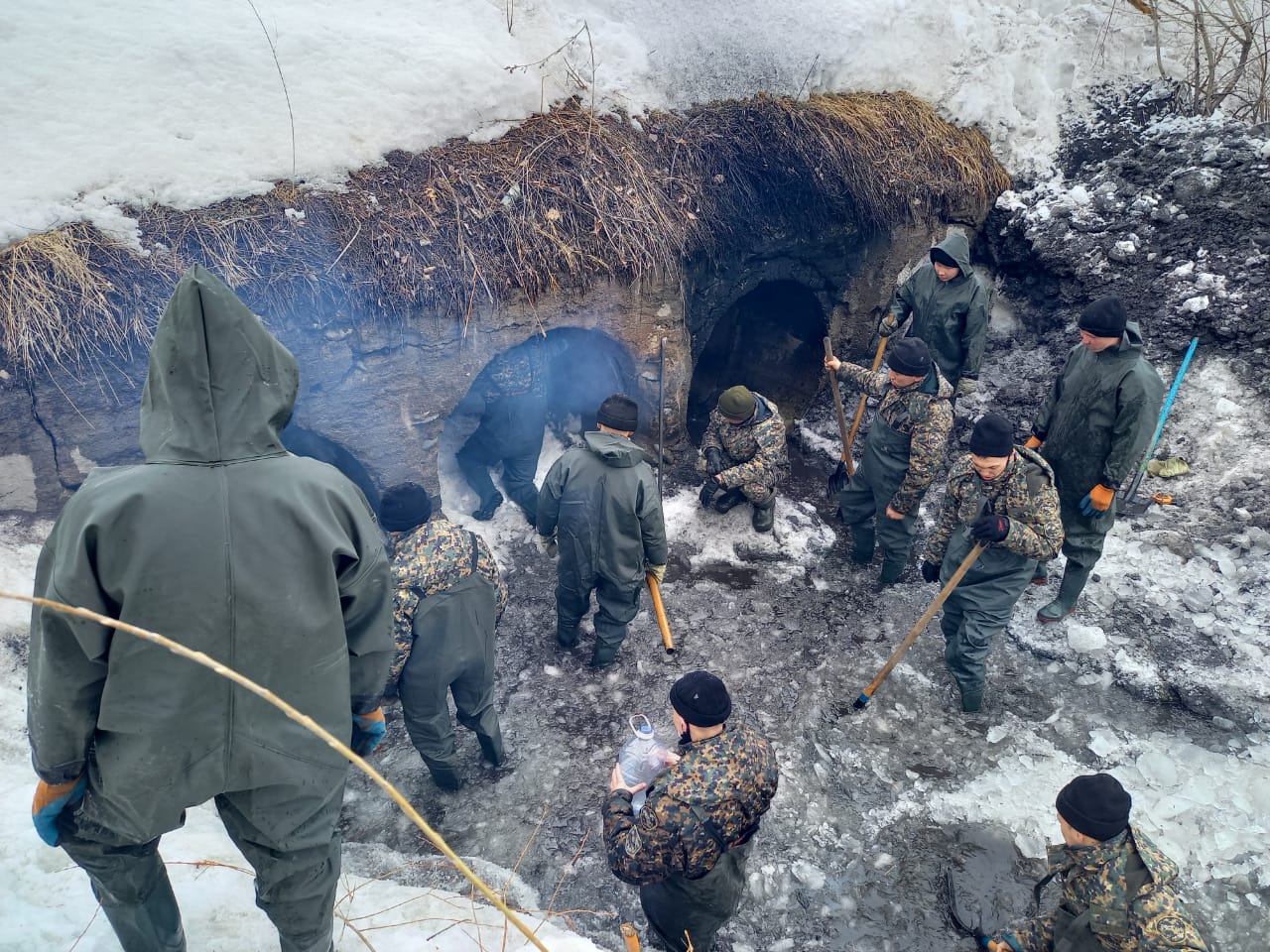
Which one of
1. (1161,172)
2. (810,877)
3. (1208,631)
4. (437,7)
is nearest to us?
(810,877)

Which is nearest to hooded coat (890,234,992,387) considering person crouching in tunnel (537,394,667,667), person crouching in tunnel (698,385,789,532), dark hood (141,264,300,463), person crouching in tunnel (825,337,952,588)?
person crouching in tunnel (825,337,952,588)

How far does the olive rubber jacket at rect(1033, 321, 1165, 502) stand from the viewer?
5.30 m

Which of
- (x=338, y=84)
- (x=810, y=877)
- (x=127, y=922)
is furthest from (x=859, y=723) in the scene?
(x=338, y=84)

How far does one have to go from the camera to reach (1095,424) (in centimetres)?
554

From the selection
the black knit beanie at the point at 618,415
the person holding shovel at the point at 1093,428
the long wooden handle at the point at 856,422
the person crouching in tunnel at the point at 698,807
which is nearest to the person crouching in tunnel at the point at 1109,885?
the person crouching in tunnel at the point at 698,807

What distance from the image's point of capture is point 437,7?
6609 mm

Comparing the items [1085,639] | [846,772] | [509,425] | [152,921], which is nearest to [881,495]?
[1085,639]

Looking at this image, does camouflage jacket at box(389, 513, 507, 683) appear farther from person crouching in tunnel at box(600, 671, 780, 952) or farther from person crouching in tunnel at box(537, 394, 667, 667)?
person crouching in tunnel at box(600, 671, 780, 952)

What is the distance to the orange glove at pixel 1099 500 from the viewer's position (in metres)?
5.42

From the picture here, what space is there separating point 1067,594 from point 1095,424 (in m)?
1.28

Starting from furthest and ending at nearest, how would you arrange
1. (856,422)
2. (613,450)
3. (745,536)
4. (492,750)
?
1. (856,422)
2. (745,536)
3. (613,450)
4. (492,750)

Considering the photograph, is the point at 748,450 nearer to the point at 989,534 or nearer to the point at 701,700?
the point at 989,534

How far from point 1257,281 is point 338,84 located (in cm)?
786

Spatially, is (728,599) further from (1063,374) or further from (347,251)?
(347,251)
